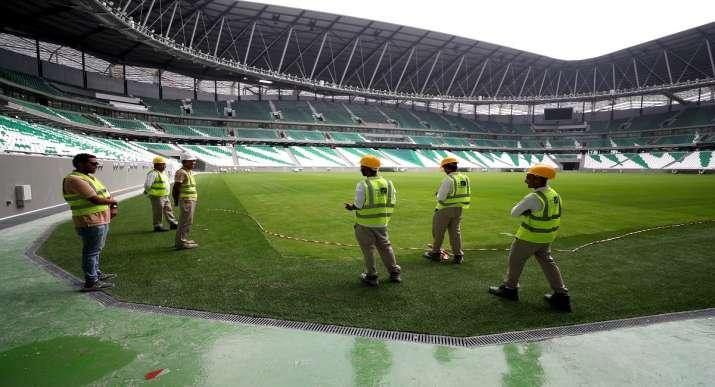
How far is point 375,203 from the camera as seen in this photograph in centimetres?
490

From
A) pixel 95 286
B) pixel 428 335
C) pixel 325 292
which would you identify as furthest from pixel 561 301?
pixel 95 286

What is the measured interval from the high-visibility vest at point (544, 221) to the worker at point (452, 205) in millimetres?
1861

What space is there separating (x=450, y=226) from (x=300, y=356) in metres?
4.04

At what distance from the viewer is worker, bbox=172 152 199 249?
708 centimetres

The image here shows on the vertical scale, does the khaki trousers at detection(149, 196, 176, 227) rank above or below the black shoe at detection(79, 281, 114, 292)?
above

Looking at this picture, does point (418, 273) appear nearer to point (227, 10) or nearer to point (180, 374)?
point (180, 374)

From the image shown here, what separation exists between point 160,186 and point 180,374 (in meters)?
7.42

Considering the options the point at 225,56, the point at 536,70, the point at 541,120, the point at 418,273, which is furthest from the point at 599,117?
the point at 418,273

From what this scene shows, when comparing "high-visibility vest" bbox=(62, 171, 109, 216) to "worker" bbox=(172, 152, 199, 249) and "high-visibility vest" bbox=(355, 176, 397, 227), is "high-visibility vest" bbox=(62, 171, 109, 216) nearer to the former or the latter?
"worker" bbox=(172, 152, 199, 249)

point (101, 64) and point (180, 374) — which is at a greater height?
Result: point (101, 64)

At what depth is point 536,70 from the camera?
75.2 metres

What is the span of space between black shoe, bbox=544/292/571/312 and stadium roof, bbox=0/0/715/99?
125ft

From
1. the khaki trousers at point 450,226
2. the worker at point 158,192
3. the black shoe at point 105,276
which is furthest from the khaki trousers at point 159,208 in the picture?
the khaki trousers at point 450,226

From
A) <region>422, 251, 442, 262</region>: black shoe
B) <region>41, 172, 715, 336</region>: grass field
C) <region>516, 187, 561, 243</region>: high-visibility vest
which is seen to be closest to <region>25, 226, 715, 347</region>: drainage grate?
<region>41, 172, 715, 336</region>: grass field
